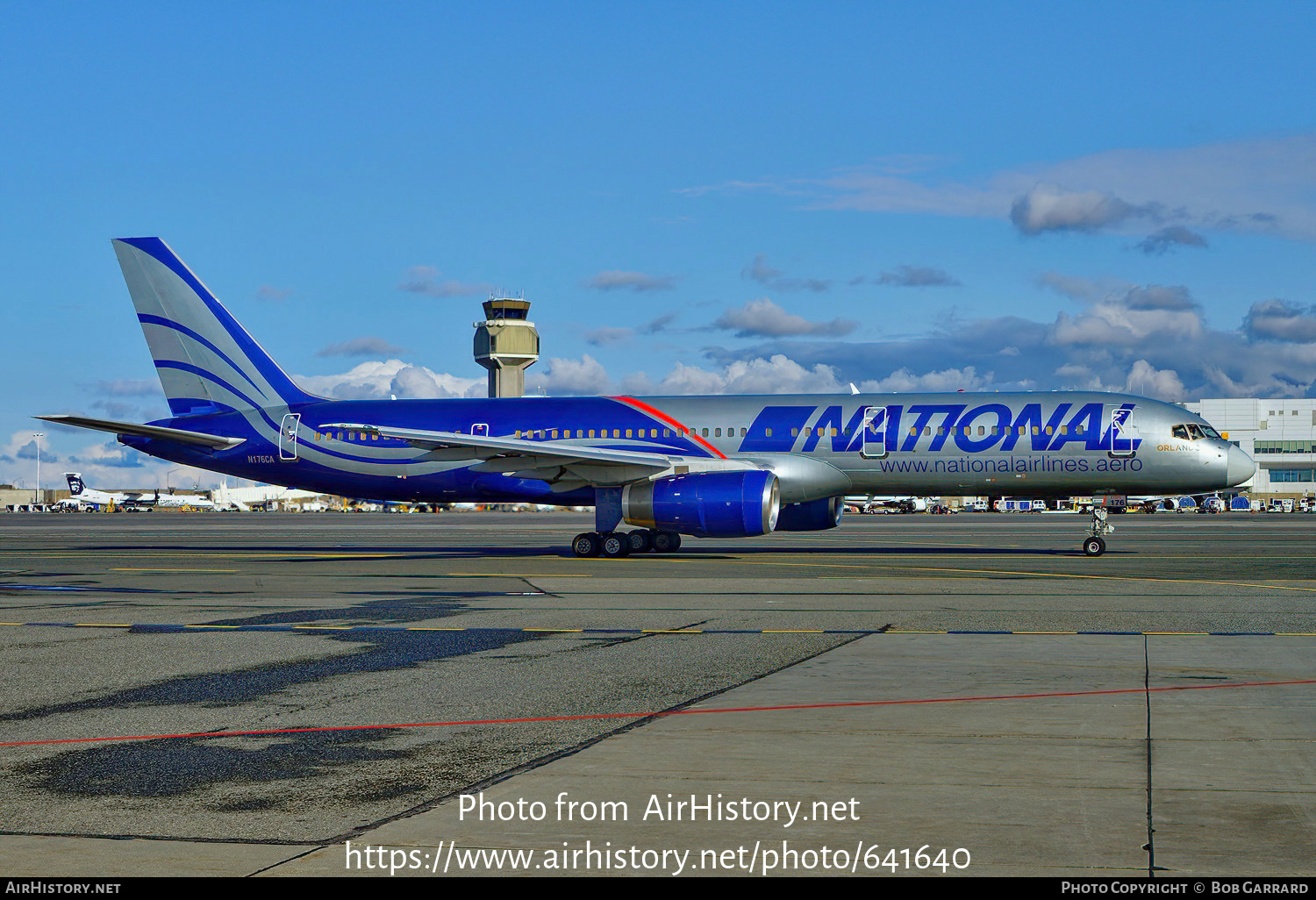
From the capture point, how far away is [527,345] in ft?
477

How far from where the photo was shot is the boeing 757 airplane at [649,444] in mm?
29047

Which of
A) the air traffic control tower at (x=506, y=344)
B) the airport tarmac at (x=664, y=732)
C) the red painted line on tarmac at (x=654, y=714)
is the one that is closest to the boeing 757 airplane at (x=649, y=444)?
the airport tarmac at (x=664, y=732)

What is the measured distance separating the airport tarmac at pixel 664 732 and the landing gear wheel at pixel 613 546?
1083cm

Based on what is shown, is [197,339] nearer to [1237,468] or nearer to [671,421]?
[671,421]

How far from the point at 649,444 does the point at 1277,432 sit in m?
123

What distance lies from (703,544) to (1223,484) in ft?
50.2

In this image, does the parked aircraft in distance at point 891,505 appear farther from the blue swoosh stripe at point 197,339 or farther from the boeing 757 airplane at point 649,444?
the blue swoosh stripe at point 197,339

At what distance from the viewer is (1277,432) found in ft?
431

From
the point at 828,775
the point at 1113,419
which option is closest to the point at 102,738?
the point at 828,775

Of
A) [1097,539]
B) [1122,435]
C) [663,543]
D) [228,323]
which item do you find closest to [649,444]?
[663,543]

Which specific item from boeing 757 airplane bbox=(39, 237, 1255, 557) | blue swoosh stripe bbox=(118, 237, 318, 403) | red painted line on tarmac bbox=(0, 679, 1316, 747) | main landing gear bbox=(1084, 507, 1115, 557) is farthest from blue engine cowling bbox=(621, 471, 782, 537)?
red painted line on tarmac bbox=(0, 679, 1316, 747)

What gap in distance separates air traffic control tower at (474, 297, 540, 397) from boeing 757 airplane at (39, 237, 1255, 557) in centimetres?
10739

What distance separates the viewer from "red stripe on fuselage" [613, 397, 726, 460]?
3122 centimetres

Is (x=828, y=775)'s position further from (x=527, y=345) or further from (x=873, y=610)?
(x=527, y=345)
